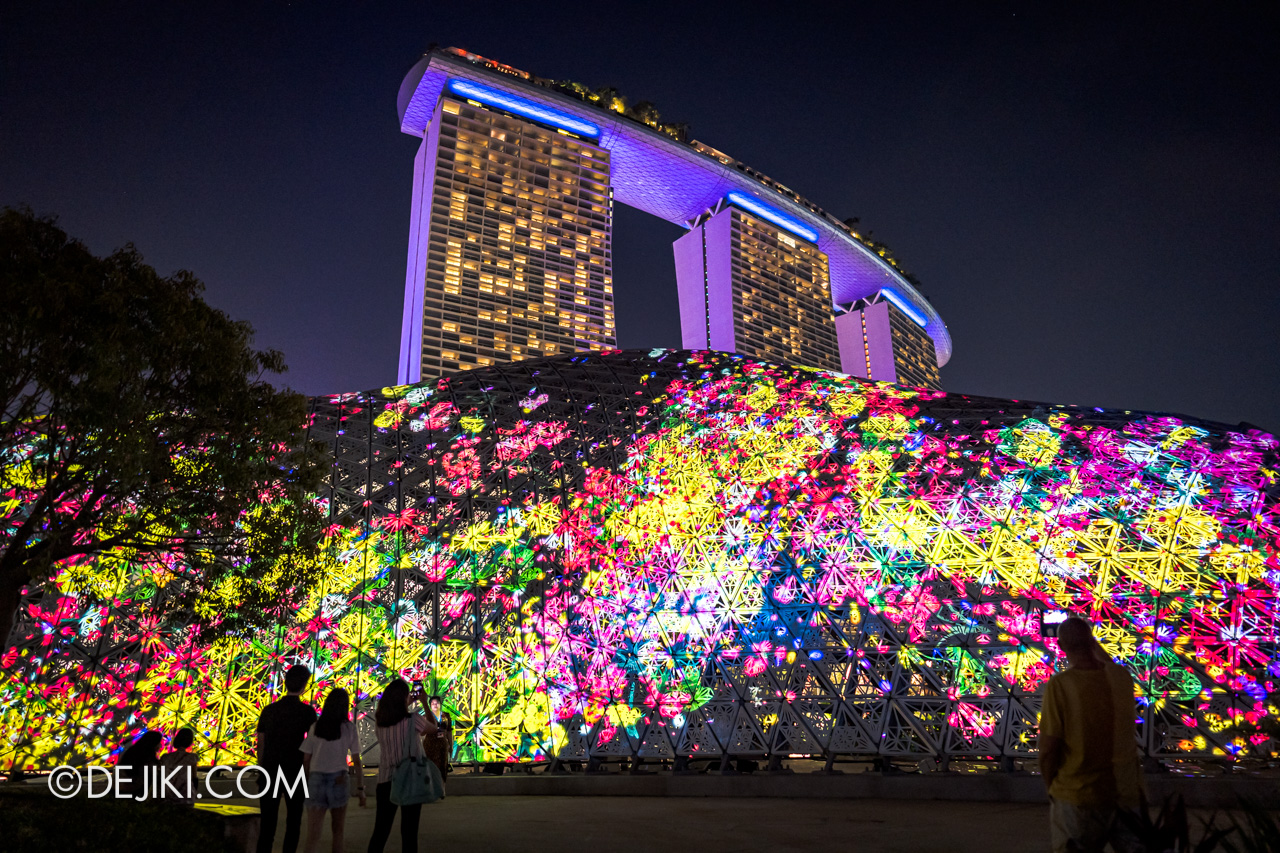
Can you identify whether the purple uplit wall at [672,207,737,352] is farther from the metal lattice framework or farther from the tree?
the tree

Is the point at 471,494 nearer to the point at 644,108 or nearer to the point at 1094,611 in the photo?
the point at 1094,611

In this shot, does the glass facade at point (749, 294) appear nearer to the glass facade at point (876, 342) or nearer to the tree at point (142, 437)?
the glass facade at point (876, 342)

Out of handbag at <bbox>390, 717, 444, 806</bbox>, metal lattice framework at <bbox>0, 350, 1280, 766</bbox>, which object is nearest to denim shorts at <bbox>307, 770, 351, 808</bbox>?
handbag at <bbox>390, 717, 444, 806</bbox>

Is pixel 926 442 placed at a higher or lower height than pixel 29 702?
higher

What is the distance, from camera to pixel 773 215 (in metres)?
150

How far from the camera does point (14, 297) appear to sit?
11625 mm

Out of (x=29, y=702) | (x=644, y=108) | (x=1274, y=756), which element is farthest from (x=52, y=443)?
(x=644, y=108)

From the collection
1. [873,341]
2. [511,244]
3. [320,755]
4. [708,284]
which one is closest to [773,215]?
[708,284]

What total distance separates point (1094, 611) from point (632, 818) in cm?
1168

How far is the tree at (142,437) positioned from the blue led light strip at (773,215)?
135361 mm

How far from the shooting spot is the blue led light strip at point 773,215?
142 meters

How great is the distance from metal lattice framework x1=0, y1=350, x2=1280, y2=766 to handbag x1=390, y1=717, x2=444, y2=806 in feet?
33.9

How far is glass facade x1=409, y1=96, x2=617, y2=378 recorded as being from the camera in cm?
10038

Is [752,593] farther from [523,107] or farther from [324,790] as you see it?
[523,107]
